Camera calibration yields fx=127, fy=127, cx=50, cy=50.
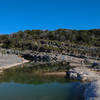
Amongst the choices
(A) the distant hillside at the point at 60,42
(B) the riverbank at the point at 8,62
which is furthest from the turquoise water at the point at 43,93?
(A) the distant hillside at the point at 60,42

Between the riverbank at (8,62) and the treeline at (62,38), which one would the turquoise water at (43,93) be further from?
the treeline at (62,38)

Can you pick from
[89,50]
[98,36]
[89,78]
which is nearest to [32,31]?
[98,36]

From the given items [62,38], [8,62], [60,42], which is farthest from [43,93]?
[62,38]

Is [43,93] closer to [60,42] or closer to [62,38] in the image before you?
[60,42]

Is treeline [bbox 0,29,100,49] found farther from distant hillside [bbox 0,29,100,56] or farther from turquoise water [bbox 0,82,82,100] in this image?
turquoise water [bbox 0,82,82,100]

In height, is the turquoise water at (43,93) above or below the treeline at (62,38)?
below

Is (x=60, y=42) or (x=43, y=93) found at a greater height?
(x=60, y=42)

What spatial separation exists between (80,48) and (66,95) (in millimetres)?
41442

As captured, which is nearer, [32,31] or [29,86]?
[29,86]

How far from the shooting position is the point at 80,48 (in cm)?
5219

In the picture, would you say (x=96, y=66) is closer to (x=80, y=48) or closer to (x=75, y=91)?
(x=75, y=91)

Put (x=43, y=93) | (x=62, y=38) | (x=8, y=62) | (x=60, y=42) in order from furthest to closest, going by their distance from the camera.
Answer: (x=62, y=38) < (x=60, y=42) < (x=8, y=62) < (x=43, y=93)

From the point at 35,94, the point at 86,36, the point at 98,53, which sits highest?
the point at 86,36

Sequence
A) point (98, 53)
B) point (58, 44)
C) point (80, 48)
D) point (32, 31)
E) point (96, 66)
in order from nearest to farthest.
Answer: point (96, 66) → point (98, 53) → point (80, 48) → point (58, 44) → point (32, 31)
